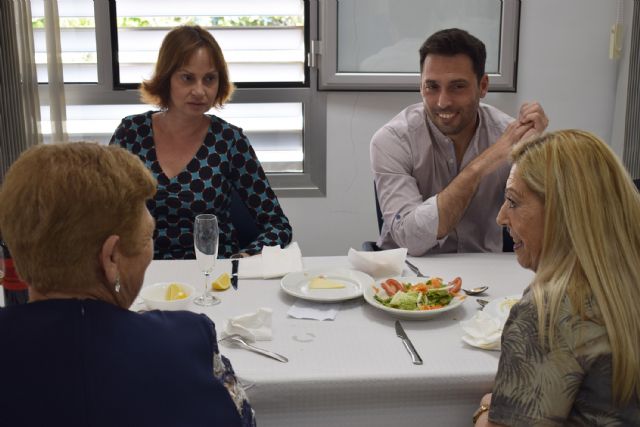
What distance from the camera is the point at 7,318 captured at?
2.80ft

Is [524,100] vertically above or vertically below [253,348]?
above

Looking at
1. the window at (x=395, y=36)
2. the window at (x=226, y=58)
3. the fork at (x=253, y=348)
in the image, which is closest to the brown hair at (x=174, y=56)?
the window at (x=226, y=58)

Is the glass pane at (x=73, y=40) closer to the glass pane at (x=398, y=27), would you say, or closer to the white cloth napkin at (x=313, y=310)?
the glass pane at (x=398, y=27)

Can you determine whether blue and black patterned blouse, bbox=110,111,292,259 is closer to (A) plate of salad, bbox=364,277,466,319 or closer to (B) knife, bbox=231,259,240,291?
(B) knife, bbox=231,259,240,291

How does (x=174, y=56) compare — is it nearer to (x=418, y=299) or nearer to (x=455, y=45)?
(x=455, y=45)

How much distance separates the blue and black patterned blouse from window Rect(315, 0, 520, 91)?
2.67ft

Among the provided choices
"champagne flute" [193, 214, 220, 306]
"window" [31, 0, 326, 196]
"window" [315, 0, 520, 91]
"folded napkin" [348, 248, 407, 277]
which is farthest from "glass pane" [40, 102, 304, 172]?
"champagne flute" [193, 214, 220, 306]

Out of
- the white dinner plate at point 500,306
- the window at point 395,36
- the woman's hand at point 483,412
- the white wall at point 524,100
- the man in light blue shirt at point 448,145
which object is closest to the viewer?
the woman's hand at point 483,412

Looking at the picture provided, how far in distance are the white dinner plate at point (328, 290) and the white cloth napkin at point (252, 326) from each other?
184mm

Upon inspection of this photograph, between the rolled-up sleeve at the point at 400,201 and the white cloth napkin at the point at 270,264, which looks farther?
the rolled-up sleeve at the point at 400,201

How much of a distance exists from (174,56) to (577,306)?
1.83 meters

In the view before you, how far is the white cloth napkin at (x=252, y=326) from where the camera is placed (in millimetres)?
1348

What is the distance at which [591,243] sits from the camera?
102 centimetres

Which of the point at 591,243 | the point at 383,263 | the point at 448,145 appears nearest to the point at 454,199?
the point at 448,145
